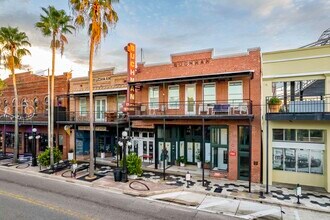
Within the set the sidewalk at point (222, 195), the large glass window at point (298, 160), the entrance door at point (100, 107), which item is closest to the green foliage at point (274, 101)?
the large glass window at point (298, 160)

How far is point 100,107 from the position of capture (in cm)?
2427

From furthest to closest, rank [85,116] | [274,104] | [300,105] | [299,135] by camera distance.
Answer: [85,116]
[299,135]
[274,104]
[300,105]

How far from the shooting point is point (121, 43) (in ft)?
69.5

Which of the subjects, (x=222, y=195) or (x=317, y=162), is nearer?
(x=222, y=195)

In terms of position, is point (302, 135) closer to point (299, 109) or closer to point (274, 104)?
point (299, 109)

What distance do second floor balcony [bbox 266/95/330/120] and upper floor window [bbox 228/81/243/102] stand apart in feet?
6.90

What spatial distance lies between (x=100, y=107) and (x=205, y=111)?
38.5 ft

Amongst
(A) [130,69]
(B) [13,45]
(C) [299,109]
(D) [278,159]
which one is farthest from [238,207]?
(B) [13,45]

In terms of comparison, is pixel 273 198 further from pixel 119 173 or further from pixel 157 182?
pixel 119 173

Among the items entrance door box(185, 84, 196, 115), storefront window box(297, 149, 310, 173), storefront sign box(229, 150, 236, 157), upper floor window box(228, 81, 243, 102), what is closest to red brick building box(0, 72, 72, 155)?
entrance door box(185, 84, 196, 115)

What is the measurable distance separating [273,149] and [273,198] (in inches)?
158

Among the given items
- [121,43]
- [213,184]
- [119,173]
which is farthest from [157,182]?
[121,43]

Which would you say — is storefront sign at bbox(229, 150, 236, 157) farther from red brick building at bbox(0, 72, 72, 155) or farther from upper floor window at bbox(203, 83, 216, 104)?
red brick building at bbox(0, 72, 72, 155)

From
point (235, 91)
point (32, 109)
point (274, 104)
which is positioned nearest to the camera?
point (274, 104)
